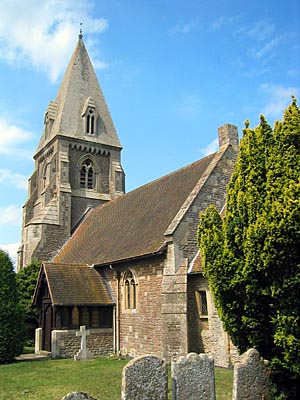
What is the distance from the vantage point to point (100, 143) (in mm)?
33188

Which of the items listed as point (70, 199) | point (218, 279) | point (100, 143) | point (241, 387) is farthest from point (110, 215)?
point (241, 387)

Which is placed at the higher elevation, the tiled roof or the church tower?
the church tower

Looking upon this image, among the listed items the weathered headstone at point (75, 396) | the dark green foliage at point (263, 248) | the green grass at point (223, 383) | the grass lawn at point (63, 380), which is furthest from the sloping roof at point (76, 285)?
Result: the weathered headstone at point (75, 396)

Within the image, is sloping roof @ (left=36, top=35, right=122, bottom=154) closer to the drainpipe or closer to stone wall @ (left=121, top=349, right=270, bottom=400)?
the drainpipe

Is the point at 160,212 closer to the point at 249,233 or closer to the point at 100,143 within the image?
the point at 249,233

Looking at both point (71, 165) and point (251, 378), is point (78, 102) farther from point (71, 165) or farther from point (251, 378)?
point (251, 378)

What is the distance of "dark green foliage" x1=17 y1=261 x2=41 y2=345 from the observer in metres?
22.8

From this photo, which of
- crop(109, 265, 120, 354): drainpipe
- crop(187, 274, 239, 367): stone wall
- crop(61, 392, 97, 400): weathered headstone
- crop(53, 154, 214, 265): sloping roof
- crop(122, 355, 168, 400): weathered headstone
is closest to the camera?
crop(61, 392, 97, 400): weathered headstone

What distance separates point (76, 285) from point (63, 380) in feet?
23.6

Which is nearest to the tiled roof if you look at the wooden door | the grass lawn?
the wooden door

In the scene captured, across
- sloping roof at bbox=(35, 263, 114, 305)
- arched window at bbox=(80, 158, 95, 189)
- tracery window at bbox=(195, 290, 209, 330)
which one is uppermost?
arched window at bbox=(80, 158, 95, 189)

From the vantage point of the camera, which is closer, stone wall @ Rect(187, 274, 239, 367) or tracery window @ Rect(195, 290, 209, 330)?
stone wall @ Rect(187, 274, 239, 367)

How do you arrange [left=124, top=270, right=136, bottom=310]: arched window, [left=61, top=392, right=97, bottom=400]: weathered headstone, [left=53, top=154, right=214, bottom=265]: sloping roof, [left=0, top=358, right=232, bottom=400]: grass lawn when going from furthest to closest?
A: [left=124, top=270, right=136, bottom=310]: arched window
[left=53, top=154, right=214, bottom=265]: sloping roof
[left=0, top=358, right=232, bottom=400]: grass lawn
[left=61, top=392, right=97, bottom=400]: weathered headstone

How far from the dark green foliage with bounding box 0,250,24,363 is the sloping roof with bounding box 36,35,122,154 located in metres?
16.0
